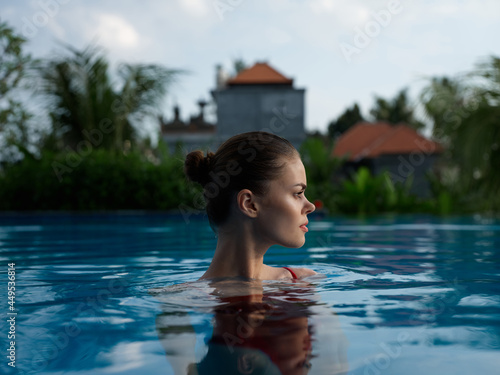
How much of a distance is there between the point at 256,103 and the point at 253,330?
89.1ft

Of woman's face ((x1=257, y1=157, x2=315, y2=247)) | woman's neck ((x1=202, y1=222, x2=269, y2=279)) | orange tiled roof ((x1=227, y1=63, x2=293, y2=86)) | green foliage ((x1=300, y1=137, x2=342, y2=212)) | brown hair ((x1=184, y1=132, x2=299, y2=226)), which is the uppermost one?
orange tiled roof ((x1=227, y1=63, x2=293, y2=86))

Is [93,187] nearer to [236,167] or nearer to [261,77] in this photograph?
[236,167]

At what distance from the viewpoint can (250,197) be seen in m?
2.84

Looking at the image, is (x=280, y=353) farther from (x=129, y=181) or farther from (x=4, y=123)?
(x=4, y=123)

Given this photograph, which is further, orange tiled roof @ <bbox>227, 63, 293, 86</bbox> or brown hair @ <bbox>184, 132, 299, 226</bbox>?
orange tiled roof @ <bbox>227, 63, 293, 86</bbox>

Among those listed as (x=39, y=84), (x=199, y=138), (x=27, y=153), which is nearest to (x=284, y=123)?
(x=199, y=138)

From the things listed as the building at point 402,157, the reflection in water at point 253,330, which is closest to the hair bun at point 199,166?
the reflection in water at point 253,330

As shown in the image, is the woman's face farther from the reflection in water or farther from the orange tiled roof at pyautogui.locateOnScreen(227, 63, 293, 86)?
the orange tiled roof at pyautogui.locateOnScreen(227, 63, 293, 86)

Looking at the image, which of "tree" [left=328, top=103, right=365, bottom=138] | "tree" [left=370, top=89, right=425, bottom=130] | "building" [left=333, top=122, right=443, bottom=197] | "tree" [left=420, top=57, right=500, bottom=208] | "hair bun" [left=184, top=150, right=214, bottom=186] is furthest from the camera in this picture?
"tree" [left=328, top=103, right=365, bottom=138]

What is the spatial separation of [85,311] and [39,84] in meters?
15.2

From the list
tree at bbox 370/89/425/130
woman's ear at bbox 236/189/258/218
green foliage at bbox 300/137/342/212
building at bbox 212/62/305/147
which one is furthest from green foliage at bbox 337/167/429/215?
tree at bbox 370/89/425/130

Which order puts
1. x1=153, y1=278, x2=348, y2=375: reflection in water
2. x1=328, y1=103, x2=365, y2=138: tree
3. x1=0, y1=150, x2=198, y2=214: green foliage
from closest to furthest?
x1=153, y1=278, x2=348, y2=375: reflection in water < x1=0, y1=150, x2=198, y2=214: green foliage < x1=328, y1=103, x2=365, y2=138: tree

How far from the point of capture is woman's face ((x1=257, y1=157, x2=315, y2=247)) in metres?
2.87

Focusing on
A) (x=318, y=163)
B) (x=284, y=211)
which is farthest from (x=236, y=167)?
(x=318, y=163)
